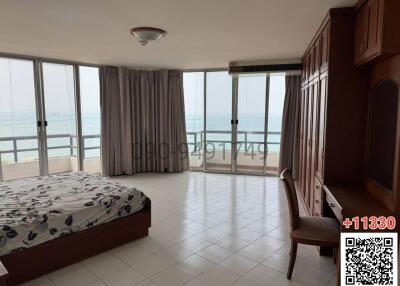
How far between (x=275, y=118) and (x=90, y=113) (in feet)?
13.0

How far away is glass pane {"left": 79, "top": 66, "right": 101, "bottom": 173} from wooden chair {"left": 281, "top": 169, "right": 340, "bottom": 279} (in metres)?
4.60

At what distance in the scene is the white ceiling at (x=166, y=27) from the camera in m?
2.60

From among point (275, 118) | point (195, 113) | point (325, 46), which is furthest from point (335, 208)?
point (195, 113)

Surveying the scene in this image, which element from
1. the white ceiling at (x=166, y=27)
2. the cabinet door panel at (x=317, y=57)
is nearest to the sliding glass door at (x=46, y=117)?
the white ceiling at (x=166, y=27)

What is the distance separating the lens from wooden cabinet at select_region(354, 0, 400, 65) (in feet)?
6.40

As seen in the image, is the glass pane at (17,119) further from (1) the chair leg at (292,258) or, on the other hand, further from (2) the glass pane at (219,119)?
(1) the chair leg at (292,258)

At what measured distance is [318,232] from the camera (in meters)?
2.35

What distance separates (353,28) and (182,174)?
457 cm

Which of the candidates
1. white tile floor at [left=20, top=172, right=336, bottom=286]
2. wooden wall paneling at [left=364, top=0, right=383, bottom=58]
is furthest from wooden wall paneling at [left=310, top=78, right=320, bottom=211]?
wooden wall paneling at [left=364, top=0, right=383, bottom=58]

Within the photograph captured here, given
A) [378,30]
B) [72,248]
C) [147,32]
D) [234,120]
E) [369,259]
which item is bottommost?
[72,248]

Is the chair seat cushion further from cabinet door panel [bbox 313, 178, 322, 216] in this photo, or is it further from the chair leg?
cabinet door panel [bbox 313, 178, 322, 216]

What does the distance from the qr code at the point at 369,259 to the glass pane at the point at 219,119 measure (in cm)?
444

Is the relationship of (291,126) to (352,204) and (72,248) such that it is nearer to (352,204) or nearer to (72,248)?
(352,204)

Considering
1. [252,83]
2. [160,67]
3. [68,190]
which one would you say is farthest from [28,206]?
[252,83]
